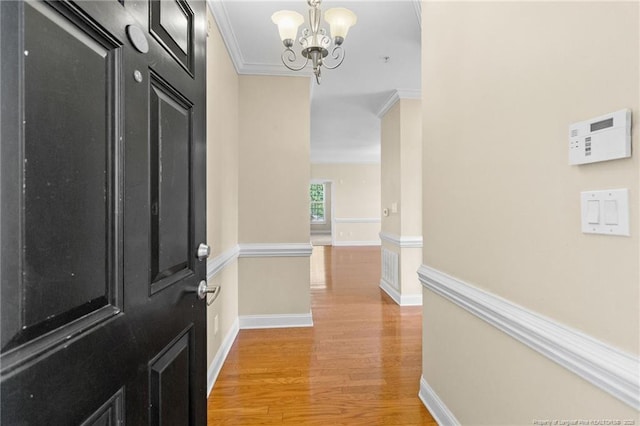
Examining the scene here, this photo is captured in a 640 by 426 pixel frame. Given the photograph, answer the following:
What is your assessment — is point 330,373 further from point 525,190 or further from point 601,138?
point 601,138

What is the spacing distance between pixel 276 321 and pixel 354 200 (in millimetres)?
6389

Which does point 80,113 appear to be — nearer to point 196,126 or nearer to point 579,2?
point 196,126

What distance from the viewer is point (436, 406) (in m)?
1.69

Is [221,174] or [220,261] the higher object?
[221,174]

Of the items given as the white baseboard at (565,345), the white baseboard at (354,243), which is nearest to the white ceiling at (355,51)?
the white baseboard at (565,345)

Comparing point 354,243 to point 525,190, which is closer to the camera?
point 525,190

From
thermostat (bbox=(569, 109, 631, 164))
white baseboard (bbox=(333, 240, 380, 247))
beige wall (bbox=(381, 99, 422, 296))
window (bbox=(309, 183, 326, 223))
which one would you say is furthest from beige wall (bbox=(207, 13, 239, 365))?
window (bbox=(309, 183, 326, 223))

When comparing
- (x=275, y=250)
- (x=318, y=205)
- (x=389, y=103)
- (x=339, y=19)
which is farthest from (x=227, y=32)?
(x=318, y=205)

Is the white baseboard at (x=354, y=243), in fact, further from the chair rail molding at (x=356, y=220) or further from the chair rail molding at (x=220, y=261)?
the chair rail molding at (x=220, y=261)

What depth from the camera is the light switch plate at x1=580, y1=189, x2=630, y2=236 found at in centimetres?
72

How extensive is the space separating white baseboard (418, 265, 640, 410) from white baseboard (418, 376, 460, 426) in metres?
0.64

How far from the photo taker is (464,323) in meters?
1.41

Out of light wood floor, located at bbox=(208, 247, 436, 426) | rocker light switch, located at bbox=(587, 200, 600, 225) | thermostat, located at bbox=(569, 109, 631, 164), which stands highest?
thermostat, located at bbox=(569, 109, 631, 164)

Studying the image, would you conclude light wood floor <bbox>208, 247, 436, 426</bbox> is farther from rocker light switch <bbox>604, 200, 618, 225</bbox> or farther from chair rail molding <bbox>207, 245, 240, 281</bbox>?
rocker light switch <bbox>604, 200, 618, 225</bbox>
